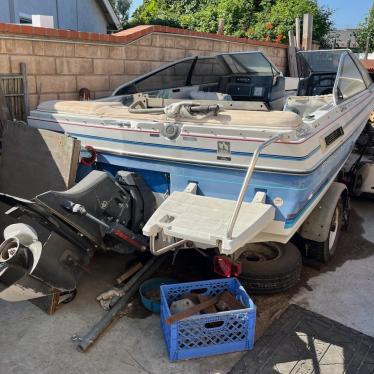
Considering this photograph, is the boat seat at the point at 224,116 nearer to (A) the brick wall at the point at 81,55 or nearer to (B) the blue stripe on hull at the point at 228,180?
(B) the blue stripe on hull at the point at 228,180

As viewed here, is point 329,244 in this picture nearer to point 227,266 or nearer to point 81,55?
point 227,266

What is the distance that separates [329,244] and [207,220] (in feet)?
6.02

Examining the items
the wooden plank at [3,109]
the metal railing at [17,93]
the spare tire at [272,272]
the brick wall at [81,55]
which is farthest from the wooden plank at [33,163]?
the spare tire at [272,272]

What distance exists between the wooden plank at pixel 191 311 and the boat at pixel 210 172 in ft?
0.90

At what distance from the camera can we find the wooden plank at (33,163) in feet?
11.5

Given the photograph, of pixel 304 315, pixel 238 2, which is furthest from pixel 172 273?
pixel 238 2

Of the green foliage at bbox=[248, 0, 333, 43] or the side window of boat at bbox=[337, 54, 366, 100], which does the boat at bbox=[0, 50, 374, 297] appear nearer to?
the side window of boat at bbox=[337, 54, 366, 100]

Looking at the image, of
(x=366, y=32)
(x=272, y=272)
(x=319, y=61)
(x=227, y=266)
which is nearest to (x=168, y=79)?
(x=319, y=61)

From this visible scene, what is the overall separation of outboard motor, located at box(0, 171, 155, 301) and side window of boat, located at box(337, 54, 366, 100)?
2419 millimetres

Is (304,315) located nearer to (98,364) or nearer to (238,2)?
(98,364)

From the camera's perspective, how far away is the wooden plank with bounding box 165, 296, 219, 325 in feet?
8.84

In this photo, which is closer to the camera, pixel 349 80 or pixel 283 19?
pixel 349 80

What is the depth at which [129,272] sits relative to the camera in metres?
3.56

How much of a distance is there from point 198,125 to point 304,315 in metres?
1.62
